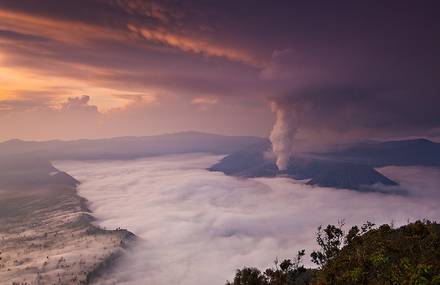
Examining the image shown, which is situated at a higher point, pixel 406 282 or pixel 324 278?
pixel 406 282

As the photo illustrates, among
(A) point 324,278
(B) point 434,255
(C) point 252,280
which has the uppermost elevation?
(B) point 434,255

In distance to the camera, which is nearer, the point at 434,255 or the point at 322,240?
the point at 434,255

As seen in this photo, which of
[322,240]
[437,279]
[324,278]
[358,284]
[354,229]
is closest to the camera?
[437,279]

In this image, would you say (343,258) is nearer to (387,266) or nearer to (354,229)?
(387,266)

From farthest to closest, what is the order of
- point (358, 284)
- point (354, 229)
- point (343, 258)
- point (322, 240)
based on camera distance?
point (322, 240), point (354, 229), point (343, 258), point (358, 284)

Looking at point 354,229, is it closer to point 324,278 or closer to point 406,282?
point 324,278

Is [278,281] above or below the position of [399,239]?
below

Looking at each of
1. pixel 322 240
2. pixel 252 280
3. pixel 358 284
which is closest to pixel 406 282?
pixel 358 284

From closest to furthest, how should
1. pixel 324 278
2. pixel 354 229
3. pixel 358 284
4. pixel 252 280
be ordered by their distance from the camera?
1. pixel 358 284
2. pixel 324 278
3. pixel 252 280
4. pixel 354 229

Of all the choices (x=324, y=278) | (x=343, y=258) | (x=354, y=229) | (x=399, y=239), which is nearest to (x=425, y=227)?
(x=399, y=239)
